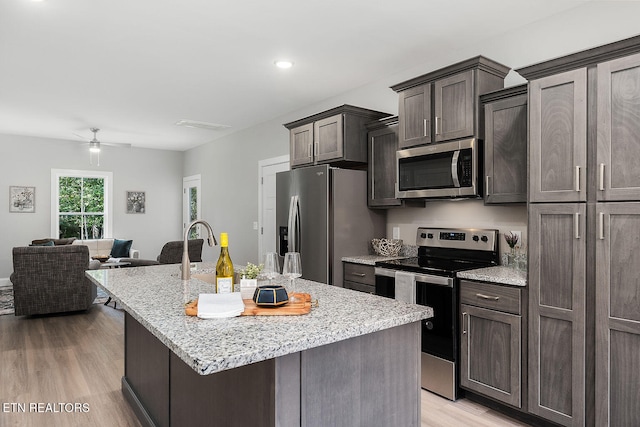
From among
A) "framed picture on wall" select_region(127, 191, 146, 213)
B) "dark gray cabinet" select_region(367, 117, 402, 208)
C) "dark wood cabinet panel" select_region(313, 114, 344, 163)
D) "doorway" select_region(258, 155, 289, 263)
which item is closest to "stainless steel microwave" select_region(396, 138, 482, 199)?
"dark gray cabinet" select_region(367, 117, 402, 208)

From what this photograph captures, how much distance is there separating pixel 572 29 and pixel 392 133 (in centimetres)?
146

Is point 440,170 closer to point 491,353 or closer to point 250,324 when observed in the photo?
point 491,353

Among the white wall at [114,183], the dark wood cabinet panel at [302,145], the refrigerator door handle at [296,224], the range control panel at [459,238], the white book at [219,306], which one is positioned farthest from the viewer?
the white wall at [114,183]

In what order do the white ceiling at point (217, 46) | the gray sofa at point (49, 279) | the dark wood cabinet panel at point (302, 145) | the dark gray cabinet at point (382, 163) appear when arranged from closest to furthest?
1. the white ceiling at point (217, 46)
2. the dark gray cabinet at point (382, 163)
3. the dark wood cabinet panel at point (302, 145)
4. the gray sofa at point (49, 279)

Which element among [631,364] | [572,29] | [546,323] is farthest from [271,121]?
[631,364]

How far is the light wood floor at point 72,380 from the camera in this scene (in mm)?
2619

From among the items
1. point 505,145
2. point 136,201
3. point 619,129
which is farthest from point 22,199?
point 619,129

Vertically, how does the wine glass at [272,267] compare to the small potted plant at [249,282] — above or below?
above

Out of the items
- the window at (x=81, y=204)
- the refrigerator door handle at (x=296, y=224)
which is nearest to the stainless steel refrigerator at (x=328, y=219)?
the refrigerator door handle at (x=296, y=224)

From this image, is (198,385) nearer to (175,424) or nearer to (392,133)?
(175,424)

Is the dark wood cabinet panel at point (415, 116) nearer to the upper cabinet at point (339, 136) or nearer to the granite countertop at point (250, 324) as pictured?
the upper cabinet at point (339, 136)

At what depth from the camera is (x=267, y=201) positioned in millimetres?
6070

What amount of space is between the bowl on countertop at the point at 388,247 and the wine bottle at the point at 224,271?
2113 millimetres

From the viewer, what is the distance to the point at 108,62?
3836 mm
